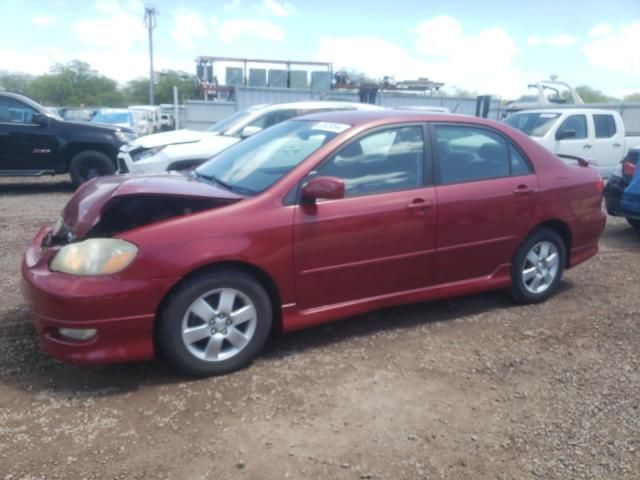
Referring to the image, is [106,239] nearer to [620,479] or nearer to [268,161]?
[268,161]

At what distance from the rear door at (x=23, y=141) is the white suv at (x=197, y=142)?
198 cm

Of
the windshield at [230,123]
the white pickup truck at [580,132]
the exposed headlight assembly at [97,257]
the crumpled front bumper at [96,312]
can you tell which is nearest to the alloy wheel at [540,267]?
the crumpled front bumper at [96,312]

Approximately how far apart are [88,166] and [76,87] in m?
60.8

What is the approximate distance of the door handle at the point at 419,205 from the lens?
12.5 feet

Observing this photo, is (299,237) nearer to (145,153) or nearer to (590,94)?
(145,153)

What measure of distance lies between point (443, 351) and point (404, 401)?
728mm

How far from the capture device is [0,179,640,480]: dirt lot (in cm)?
257

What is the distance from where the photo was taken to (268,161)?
3889 mm

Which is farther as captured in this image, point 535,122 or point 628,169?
point 535,122

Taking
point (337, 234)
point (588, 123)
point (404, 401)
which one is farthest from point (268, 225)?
point (588, 123)

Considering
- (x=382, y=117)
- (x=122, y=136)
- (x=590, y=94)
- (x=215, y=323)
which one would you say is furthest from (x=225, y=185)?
(x=590, y=94)

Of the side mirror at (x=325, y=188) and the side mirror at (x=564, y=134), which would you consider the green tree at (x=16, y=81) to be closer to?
the side mirror at (x=564, y=134)

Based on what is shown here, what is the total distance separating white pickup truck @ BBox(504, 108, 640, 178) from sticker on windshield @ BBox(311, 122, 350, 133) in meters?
7.20

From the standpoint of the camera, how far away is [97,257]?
303cm
